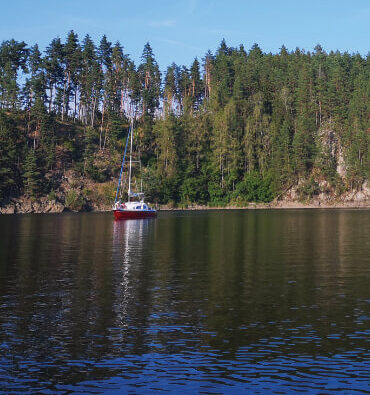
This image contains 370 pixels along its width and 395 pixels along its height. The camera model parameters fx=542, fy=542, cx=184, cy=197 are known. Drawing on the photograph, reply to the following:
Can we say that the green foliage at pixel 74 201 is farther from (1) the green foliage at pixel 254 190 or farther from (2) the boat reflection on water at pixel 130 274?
(2) the boat reflection on water at pixel 130 274

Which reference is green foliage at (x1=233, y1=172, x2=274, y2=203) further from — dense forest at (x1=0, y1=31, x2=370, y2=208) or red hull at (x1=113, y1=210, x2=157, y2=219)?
red hull at (x1=113, y1=210, x2=157, y2=219)

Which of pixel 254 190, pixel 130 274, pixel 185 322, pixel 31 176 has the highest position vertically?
pixel 31 176

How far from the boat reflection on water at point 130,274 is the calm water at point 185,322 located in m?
0.13

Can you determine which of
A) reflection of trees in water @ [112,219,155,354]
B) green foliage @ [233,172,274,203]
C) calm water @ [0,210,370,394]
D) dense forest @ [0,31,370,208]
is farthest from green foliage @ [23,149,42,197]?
calm water @ [0,210,370,394]

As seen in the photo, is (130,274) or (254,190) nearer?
(130,274)

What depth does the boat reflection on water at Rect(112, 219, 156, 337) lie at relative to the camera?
2639cm

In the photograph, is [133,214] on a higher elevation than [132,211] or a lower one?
lower

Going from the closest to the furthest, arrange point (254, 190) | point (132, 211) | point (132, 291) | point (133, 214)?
point (132, 291), point (132, 211), point (133, 214), point (254, 190)

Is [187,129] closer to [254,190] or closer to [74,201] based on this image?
[254,190]

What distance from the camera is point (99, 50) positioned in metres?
176

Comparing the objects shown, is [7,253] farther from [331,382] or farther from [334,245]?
[331,382]

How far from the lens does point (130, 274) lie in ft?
125

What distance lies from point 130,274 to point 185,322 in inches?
555

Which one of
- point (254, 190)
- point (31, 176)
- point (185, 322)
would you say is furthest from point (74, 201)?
point (185, 322)
